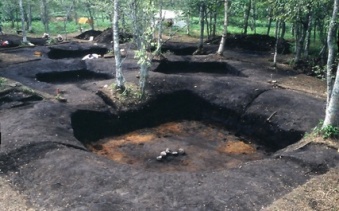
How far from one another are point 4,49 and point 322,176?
35.7 meters

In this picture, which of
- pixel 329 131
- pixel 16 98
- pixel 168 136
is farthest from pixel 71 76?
pixel 329 131

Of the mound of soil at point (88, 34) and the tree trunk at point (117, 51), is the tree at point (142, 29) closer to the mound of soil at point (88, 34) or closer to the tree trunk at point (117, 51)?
the tree trunk at point (117, 51)

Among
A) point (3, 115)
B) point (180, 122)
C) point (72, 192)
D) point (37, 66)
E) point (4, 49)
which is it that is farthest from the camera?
point (4, 49)

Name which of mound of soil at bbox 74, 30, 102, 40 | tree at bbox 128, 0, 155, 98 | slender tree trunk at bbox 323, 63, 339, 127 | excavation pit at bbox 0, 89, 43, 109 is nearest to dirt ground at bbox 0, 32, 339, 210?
excavation pit at bbox 0, 89, 43, 109

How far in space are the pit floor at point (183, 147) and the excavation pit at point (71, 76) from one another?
9433mm

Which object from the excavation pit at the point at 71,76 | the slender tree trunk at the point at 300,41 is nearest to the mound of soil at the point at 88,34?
the excavation pit at the point at 71,76

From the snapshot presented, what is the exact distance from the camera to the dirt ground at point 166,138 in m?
12.7

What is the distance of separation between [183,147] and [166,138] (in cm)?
179

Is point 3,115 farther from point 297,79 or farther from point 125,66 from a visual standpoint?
A: point 297,79

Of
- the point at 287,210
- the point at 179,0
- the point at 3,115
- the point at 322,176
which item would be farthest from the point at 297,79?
the point at 3,115

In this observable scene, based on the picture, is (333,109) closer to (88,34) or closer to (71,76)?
(71,76)

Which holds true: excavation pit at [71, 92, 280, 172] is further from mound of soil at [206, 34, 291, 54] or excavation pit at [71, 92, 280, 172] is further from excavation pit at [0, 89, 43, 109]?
mound of soil at [206, 34, 291, 54]

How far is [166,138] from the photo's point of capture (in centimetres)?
2269

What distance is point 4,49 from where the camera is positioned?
1522 inches
